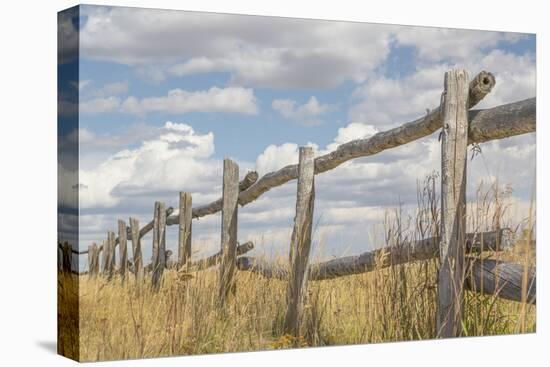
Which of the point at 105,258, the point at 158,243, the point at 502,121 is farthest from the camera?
the point at 158,243

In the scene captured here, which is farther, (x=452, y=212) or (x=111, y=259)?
(x=452, y=212)

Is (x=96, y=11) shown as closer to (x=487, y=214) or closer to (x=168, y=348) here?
(x=168, y=348)

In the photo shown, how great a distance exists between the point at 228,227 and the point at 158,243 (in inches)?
22.5

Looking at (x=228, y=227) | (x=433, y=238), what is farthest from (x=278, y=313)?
(x=433, y=238)

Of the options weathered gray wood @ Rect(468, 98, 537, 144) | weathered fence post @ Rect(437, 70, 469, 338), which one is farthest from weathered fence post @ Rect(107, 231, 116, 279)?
weathered gray wood @ Rect(468, 98, 537, 144)

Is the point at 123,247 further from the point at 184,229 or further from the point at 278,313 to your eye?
the point at 278,313

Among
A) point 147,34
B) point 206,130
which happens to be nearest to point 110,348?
point 206,130

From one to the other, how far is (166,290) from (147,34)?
1.84m

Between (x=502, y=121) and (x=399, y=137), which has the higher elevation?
(x=502, y=121)

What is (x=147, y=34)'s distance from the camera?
7.31 meters

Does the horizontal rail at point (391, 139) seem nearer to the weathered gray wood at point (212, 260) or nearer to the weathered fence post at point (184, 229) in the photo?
the weathered gray wood at point (212, 260)

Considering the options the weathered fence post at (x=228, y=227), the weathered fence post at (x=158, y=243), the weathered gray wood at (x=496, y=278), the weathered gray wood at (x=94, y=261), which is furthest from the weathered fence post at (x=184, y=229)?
the weathered gray wood at (x=496, y=278)

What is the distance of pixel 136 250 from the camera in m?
7.52

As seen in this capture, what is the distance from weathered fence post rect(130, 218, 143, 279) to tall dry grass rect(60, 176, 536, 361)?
0.54 feet
